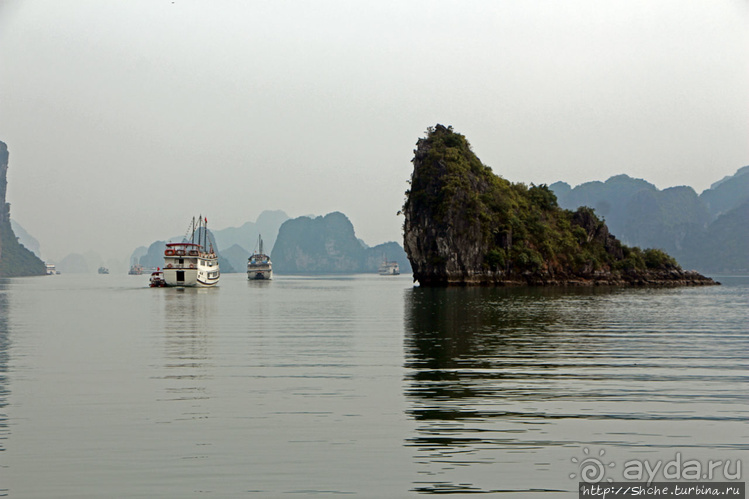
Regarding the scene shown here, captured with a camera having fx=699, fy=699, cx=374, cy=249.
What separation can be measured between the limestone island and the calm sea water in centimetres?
8608

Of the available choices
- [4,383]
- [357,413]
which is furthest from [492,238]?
[357,413]

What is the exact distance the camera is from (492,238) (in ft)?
397

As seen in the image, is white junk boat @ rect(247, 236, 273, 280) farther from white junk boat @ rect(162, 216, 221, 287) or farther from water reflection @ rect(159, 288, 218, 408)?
water reflection @ rect(159, 288, 218, 408)

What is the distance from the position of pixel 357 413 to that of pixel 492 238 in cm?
10804

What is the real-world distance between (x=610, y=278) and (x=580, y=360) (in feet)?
367

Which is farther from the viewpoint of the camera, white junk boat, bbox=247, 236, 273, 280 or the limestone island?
white junk boat, bbox=247, 236, 273, 280

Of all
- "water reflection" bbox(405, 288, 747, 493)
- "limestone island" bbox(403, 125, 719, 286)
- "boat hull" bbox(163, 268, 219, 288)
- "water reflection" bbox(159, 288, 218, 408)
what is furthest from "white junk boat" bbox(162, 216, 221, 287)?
"water reflection" bbox(405, 288, 747, 493)

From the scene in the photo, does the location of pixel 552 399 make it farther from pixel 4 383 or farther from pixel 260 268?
pixel 260 268

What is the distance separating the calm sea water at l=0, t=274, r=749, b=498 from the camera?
1059 cm

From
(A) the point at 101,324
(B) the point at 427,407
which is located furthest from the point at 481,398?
(A) the point at 101,324

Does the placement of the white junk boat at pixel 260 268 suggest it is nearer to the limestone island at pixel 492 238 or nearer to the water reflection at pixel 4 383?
the limestone island at pixel 492 238

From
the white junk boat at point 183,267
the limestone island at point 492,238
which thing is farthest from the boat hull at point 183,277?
the limestone island at point 492,238

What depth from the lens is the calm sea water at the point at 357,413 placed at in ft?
34.7

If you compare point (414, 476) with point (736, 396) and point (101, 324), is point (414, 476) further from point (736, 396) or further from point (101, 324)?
point (101, 324)
